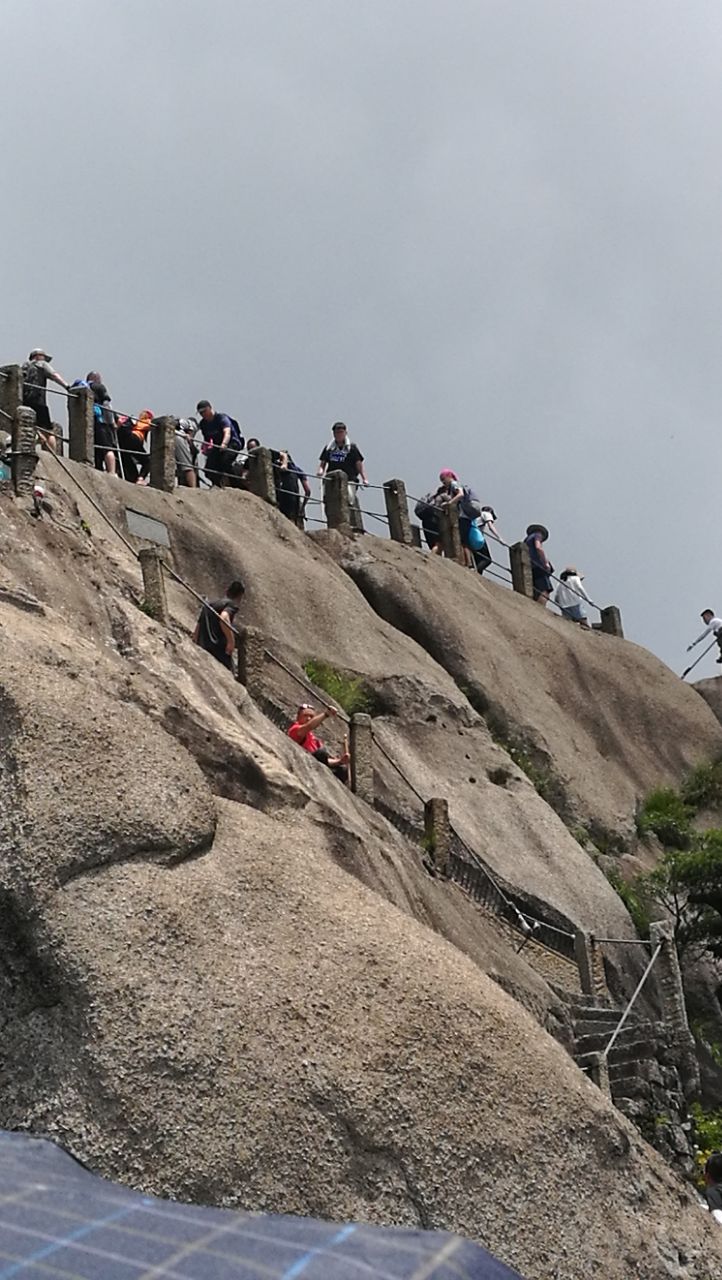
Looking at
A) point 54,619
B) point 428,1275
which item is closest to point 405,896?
point 54,619

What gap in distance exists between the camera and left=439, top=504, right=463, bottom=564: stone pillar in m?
29.9

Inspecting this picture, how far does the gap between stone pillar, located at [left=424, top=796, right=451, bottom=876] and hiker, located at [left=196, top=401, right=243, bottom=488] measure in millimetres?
9419

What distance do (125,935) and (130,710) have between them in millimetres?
1778

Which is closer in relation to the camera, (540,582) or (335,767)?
(335,767)

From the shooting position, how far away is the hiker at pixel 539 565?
105 feet

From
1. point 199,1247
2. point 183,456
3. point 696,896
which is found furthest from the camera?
point 183,456

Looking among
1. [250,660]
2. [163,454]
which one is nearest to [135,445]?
[163,454]

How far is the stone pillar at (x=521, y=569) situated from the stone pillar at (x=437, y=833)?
14025 mm

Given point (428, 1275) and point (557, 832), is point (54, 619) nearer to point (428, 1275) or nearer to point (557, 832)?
point (428, 1275)

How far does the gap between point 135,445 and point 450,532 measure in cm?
777

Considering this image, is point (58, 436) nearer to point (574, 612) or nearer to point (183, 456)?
point (183, 456)

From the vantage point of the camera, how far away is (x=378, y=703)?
23234 mm

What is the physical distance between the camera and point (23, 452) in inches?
623

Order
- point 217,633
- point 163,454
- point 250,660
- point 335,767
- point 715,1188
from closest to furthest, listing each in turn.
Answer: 1. point 715,1188
2. point 217,633
3. point 335,767
4. point 250,660
5. point 163,454
